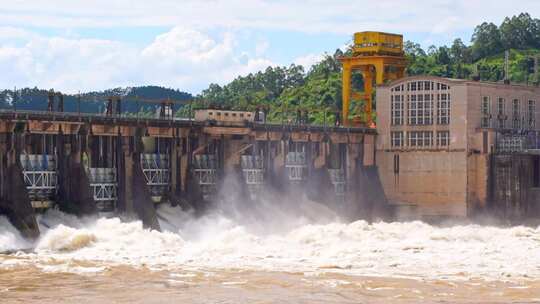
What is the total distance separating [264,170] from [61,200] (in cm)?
2001

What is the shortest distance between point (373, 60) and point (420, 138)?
1065cm

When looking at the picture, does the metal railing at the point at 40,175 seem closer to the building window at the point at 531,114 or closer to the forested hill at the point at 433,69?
the building window at the point at 531,114

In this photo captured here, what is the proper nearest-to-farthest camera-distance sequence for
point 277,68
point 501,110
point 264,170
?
point 264,170 < point 501,110 < point 277,68

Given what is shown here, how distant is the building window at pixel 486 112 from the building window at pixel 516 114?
3744 mm

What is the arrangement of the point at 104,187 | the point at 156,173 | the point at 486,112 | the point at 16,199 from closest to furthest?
the point at 16,199 < the point at 104,187 < the point at 156,173 < the point at 486,112

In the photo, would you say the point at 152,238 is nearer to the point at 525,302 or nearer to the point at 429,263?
the point at 429,263

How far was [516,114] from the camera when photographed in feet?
310

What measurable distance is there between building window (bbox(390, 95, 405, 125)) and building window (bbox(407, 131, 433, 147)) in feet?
4.76

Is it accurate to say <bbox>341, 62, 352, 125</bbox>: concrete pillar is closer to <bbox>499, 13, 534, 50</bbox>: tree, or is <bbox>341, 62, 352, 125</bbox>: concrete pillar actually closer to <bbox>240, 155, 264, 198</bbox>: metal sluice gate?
<bbox>240, 155, 264, 198</bbox>: metal sluice gate

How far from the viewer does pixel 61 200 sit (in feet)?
225

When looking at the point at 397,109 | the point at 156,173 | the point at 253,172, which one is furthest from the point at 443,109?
the point at 156,173

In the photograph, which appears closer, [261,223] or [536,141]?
[261,223]

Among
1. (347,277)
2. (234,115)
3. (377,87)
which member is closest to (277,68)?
(377,87)

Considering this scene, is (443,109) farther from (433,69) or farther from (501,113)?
(433,69)
